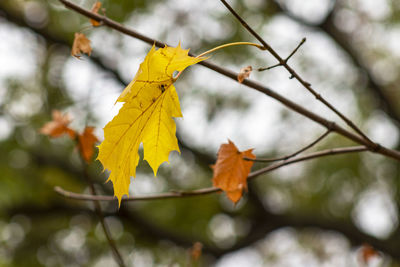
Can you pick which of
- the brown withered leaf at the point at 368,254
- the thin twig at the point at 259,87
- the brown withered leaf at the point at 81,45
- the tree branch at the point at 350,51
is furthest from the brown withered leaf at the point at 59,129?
the tree branch at the point at 350,51

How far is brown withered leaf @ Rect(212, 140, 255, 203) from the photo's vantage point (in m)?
0.79

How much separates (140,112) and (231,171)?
0.99 ft

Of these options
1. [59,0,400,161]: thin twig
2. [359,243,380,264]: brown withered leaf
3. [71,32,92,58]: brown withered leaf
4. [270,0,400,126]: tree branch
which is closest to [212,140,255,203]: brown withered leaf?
[59,0,400,161]: thin twig

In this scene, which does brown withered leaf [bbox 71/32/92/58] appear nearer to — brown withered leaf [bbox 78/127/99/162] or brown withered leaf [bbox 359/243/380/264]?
brown withered leaf [bbox 78/127/99/162]

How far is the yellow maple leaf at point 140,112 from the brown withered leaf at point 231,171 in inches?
9.0

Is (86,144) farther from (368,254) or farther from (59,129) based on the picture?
(368,254)

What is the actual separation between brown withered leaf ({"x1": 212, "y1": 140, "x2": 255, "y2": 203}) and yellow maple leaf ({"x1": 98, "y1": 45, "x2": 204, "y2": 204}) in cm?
23

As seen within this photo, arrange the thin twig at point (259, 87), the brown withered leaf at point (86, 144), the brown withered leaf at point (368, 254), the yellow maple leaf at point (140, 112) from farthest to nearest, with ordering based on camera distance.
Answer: the brown withered leaf at point (368, 254)
the brown withered leaf at point (86, 144)
the thin twig at point (259, 87)
the yellow maple leaf at point (140, 112)

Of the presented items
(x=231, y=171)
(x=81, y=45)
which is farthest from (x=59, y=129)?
(x=231, y=171)

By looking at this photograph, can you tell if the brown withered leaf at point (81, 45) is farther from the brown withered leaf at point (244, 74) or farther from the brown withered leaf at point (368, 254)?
the brown withered leaf at point (368, 254)

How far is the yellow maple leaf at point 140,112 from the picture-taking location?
1.79 feet

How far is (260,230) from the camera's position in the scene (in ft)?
10.7

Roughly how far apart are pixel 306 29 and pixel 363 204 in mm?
1840

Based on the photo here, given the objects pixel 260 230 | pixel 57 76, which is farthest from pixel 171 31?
pixel 260 230
